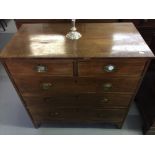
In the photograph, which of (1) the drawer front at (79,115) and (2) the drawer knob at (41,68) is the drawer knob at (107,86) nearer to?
(1) the drawer front at (79,115)

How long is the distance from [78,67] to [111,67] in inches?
7.6

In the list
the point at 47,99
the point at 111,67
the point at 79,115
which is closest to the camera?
the point at 111,67

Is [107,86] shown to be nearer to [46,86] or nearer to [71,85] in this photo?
[71,85]

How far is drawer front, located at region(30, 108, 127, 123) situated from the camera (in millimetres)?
1239

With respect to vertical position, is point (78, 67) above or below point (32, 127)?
above

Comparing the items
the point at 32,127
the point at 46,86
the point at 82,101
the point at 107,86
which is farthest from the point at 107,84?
the point at 32,127

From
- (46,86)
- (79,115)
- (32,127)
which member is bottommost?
(32,127)

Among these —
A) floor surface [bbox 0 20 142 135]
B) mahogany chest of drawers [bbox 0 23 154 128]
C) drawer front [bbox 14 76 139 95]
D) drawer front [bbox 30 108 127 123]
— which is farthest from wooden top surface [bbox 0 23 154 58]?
floor surface [bbox 0 20 142 135]

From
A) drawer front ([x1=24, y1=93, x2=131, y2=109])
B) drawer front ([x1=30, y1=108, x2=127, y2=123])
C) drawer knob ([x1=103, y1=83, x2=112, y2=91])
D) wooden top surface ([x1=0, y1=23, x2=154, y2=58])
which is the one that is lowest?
drawer front ([x1=30, y1=108, x2=127, y2=123])

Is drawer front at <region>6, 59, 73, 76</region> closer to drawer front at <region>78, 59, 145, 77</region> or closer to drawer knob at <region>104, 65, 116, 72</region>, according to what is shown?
drawer front at <region>78, 59, 145, 77</region>

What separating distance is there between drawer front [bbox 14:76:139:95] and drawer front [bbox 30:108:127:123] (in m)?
0.26

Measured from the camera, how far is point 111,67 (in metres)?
0.87

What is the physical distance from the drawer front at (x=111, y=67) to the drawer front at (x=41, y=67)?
0.08m

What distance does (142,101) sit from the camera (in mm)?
1475
